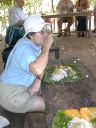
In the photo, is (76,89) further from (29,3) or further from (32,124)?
(29,3)

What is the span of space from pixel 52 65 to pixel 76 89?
2.68 feet

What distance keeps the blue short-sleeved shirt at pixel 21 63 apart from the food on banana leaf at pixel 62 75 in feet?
1.04

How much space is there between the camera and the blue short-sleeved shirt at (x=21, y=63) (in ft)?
8.93

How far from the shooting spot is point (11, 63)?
9.48ft

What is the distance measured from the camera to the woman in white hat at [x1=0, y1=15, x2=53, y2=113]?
2807mm

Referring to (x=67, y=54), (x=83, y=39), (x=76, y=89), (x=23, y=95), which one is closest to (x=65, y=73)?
(x=76, y=89)

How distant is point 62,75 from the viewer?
3242 millimetres

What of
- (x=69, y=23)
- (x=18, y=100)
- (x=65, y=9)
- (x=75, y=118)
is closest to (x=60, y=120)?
(x=75, y=118)

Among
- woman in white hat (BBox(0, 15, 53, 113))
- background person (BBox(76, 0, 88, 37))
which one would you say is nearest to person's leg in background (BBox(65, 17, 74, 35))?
background person (BBox(76, 0, 88, 37))

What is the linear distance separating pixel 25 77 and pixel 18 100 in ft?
0.70

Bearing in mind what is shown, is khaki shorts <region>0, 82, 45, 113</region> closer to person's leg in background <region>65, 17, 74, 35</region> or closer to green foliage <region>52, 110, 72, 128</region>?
green foliage <region>52, 110, 72, 128</region>

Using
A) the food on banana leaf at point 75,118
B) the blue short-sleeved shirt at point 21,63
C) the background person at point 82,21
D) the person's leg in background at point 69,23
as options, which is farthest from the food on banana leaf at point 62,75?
the person's leg in background at point 69,23

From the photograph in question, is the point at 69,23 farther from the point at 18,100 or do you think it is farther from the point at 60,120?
the point at 60,120

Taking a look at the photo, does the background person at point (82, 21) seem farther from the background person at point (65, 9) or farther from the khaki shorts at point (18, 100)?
the khaki shorts at point (18, 100)
